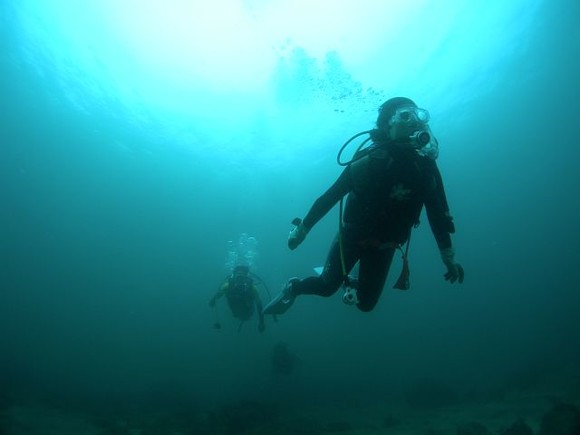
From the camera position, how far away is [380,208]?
13.3 ft

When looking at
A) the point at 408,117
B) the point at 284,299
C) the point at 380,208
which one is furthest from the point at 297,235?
the point at 284,299

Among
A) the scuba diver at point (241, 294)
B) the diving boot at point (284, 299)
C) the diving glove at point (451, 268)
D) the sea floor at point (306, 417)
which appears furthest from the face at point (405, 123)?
the sea floor at point (306, 417)

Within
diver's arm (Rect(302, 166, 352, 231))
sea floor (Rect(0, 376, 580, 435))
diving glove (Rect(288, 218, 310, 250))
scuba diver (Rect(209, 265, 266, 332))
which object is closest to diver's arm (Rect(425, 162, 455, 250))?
diver's arm (Rect(302, 166, 352, 231))

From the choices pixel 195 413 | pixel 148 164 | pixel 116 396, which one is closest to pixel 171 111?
pixel 148 164

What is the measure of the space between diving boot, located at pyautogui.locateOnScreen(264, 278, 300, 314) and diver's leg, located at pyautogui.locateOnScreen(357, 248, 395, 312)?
123 centimetres

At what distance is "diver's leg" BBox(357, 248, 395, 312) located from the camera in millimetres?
4383

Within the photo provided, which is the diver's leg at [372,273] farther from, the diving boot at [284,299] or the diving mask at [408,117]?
the diving mask at [408,117]

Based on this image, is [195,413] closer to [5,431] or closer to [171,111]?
[5,431]

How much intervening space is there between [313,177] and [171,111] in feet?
69.7

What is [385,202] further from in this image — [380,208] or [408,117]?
[408,117]

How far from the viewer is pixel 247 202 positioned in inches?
2530

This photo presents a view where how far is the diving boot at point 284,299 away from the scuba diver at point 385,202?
1016mm

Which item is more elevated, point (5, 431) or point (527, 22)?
point (527, 22)

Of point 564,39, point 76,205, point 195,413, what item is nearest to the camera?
point 195,413
